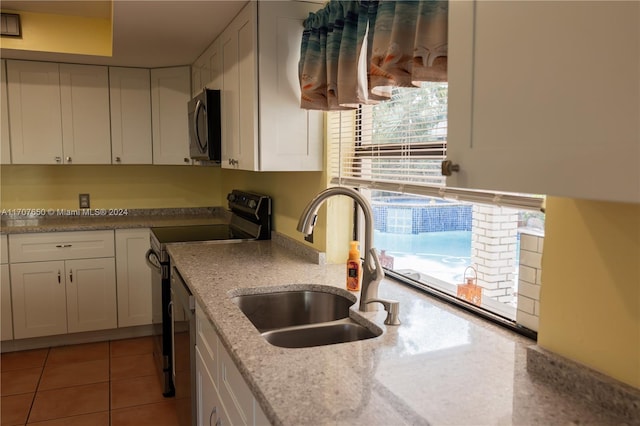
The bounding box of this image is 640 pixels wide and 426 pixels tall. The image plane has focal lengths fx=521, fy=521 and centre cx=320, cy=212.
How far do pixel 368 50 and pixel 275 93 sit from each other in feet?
2.15

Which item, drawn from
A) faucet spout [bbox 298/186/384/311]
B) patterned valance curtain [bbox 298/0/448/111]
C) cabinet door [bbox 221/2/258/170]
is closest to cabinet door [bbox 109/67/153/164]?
cabinet door [bbox 221/2/258/170]

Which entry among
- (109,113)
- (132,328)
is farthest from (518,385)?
(109,113)

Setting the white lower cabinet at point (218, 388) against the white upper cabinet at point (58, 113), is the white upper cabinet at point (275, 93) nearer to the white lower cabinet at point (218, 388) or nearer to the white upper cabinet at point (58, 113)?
the white lower cabinet at point (218, 388)

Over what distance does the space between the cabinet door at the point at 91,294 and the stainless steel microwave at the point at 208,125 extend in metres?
1.32

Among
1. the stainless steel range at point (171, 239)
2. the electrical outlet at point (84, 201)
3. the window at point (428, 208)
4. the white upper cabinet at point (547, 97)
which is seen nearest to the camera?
the white upper cabinet at point (547, 97)

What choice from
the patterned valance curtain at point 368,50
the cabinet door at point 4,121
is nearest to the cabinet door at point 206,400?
the patterned valance curtain at point 368,50

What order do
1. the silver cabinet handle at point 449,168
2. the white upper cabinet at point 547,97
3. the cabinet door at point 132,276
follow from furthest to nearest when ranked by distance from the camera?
the cabinet door at point 132,276 → the silver cabinet handle at point 449,168 → the white upper cabinet at point 547,97

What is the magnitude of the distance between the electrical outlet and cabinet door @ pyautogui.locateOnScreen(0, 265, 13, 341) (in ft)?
2.79

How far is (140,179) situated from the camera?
452 cm

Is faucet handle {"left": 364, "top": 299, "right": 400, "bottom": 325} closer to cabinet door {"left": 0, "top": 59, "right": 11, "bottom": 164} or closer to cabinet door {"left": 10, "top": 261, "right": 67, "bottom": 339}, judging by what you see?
cabinet door {"left": 10, "top": 261, "right": 67, "bottom": 339}

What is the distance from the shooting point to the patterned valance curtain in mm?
1365

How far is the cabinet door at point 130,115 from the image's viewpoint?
4.12 metres

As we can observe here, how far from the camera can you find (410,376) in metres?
1.24

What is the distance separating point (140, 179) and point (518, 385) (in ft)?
13.0
